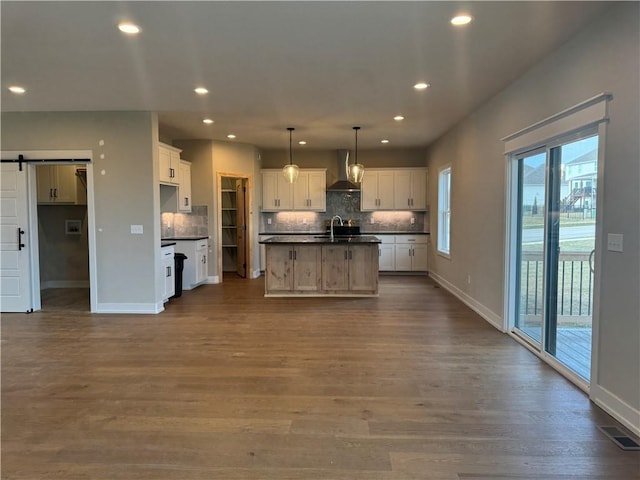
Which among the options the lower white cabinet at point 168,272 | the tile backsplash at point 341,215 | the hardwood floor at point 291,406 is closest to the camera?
the hardwood floor at point 291,406

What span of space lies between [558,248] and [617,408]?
143 cm

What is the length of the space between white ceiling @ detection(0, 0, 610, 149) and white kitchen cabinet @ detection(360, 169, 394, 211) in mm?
3350

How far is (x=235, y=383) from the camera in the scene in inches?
126

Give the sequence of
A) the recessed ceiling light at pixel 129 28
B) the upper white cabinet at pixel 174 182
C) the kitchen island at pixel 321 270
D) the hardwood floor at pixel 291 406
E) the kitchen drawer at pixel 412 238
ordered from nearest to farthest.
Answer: the hardwood floor at pixel 291 406 → the recessed ceiling light at pixel 129 28 → the upper white cabinet at pixel 174 182 → the kitchen island at pixel 321 270 → the kitchen drawer at pixel 412 238

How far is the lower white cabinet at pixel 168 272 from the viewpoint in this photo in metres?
5.97

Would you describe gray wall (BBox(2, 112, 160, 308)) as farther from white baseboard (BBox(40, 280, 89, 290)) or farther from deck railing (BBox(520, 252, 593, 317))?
deck railing (BBox(520, 252, 593, 317))

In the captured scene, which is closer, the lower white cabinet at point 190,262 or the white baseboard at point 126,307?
the white baseboard at point 126,307

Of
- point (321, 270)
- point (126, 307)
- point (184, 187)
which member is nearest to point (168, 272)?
point (126, 307)

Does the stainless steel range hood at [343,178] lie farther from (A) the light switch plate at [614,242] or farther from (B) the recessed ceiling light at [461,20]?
(A) the light switch plate at [614,242]

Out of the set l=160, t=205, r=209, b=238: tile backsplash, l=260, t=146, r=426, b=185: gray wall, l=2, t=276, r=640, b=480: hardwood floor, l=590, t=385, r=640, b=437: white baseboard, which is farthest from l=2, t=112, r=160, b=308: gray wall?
l=590, t=385, r=640, b=437: white baseboard

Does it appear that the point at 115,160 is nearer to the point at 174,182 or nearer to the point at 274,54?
the point at 174,182

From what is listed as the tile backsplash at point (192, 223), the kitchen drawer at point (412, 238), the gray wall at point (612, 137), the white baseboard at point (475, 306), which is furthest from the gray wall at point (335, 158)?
the gray wall at point (612, 137)

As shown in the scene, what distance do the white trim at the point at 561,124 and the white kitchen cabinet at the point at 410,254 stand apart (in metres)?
4.57

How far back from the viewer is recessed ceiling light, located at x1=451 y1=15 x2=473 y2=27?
9.42ft
